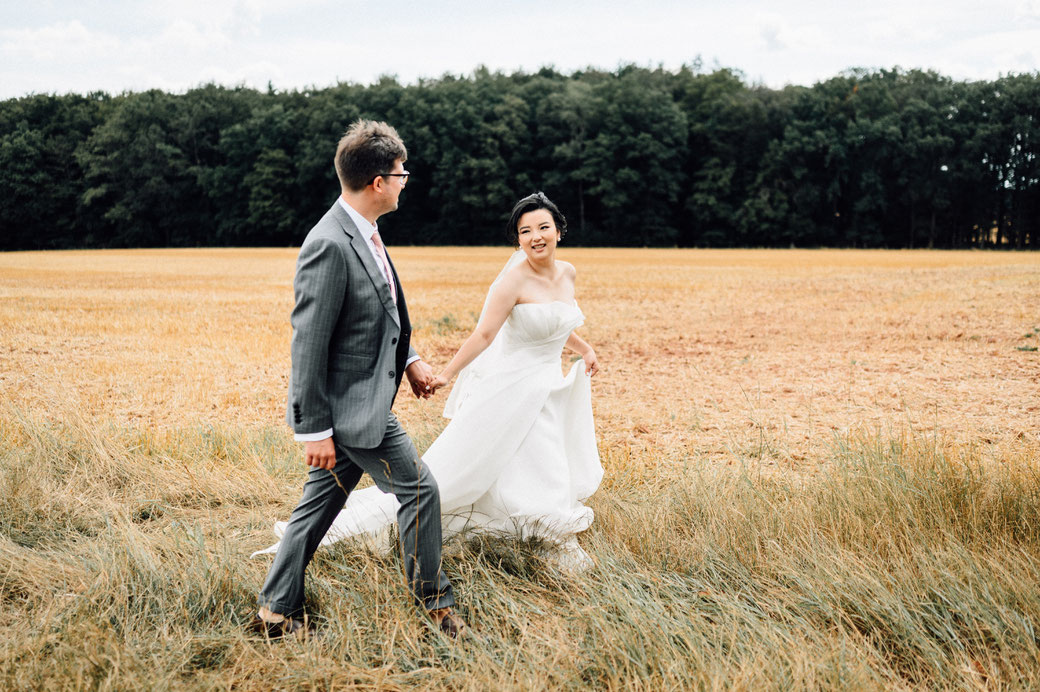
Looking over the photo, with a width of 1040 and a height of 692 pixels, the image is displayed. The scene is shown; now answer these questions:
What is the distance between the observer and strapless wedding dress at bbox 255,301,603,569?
405cm

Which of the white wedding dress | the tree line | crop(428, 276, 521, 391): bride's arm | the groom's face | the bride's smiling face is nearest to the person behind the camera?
the groom's face

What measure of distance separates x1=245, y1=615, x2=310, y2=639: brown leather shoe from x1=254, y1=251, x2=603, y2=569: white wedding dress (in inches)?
25.6

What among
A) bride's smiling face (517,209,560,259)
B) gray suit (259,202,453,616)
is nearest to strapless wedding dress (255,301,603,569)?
bride's smiling face (517,209,560,259)

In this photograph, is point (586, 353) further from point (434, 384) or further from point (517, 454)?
point (434, 384)

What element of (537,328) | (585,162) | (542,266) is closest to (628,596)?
(537,328)

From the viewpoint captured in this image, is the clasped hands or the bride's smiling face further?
the bride's smiling face

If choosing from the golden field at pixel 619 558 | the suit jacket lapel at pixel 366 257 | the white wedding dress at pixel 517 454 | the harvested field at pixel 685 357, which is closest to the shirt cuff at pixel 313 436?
the suit jacket lapel at pixel 366 257

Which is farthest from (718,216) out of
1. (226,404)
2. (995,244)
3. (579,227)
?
(226,404)

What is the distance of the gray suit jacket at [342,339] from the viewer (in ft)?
9.98

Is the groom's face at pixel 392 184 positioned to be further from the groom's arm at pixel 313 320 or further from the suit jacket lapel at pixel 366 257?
the groom's arm at pixel 313 320

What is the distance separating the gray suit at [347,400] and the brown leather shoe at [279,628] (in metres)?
0.05

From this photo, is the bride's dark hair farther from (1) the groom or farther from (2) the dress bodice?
(1) the groom

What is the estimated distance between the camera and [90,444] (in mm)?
6062

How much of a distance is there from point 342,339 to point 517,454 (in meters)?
1.39
